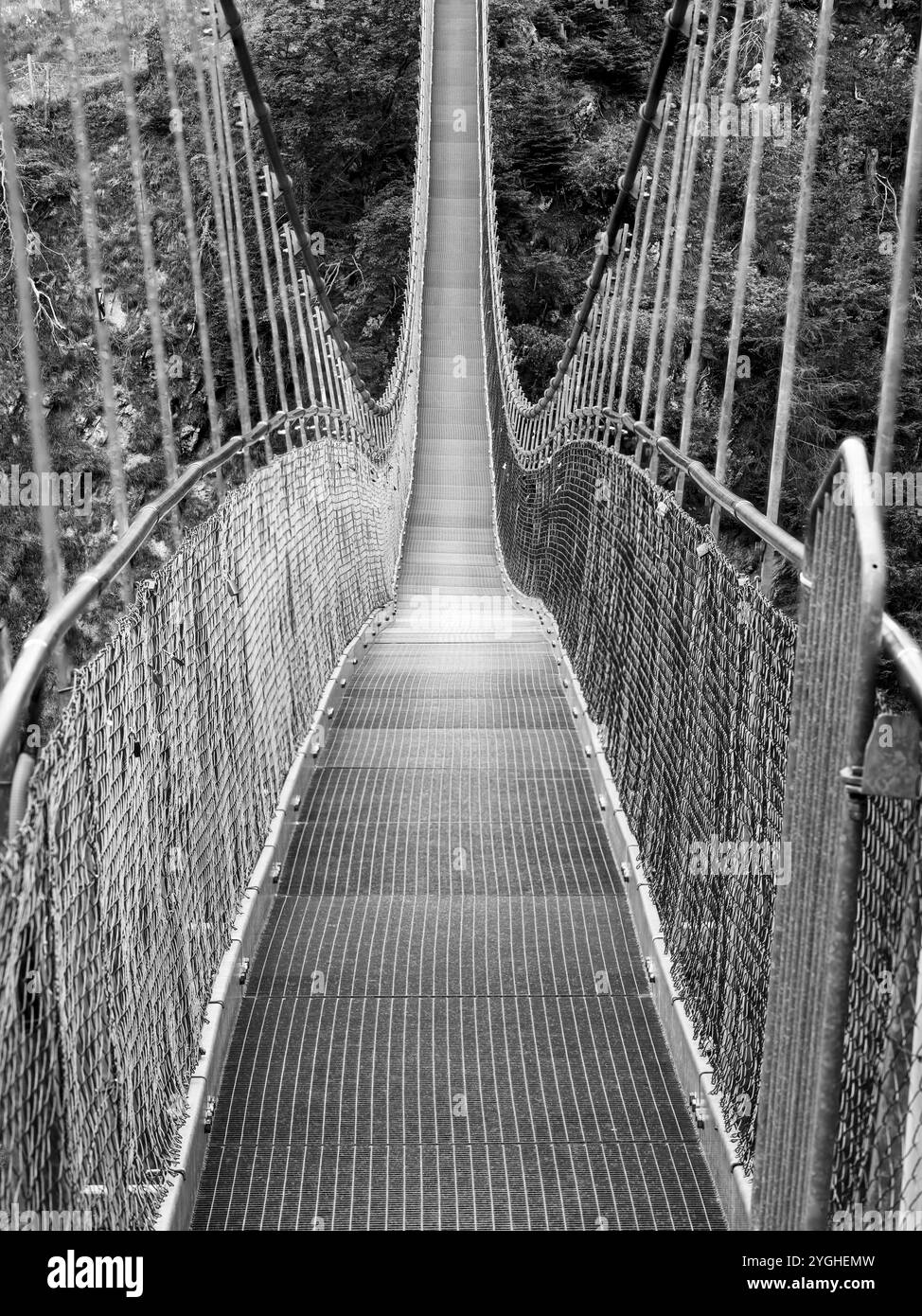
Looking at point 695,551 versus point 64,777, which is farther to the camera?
point 695,551

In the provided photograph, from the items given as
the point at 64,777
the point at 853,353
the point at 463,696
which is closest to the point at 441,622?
the point at 463,696

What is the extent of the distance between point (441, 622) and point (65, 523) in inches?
393

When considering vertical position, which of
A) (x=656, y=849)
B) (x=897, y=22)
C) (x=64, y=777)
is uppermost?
(x=897, y=22)

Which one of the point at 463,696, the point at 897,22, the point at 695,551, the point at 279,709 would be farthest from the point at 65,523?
the point at 695,551

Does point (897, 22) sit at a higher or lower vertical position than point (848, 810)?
higher

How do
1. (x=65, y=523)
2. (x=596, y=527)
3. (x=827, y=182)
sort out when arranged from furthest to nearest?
(x=65, y=523), (x=827, y=182), (x=596, y=527)

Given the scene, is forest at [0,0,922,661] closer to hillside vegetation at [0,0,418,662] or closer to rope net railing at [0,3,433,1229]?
hillside vegetation at [0,0,418,662]

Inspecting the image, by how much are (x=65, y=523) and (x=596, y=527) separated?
13221 mm

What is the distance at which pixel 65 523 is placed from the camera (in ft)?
54.8

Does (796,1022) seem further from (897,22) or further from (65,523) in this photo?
(65,523)

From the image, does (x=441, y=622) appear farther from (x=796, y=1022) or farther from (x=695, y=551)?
(x=796, y=1022)

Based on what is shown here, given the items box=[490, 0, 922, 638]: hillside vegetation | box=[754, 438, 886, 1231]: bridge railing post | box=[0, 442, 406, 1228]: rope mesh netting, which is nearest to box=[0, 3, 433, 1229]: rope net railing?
box=[0, 442, 406, 1228]: rope mesh netting

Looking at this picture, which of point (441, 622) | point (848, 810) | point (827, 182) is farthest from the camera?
point (827, 182)

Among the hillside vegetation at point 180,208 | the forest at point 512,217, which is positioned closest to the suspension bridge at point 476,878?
the forest at point 512,217
